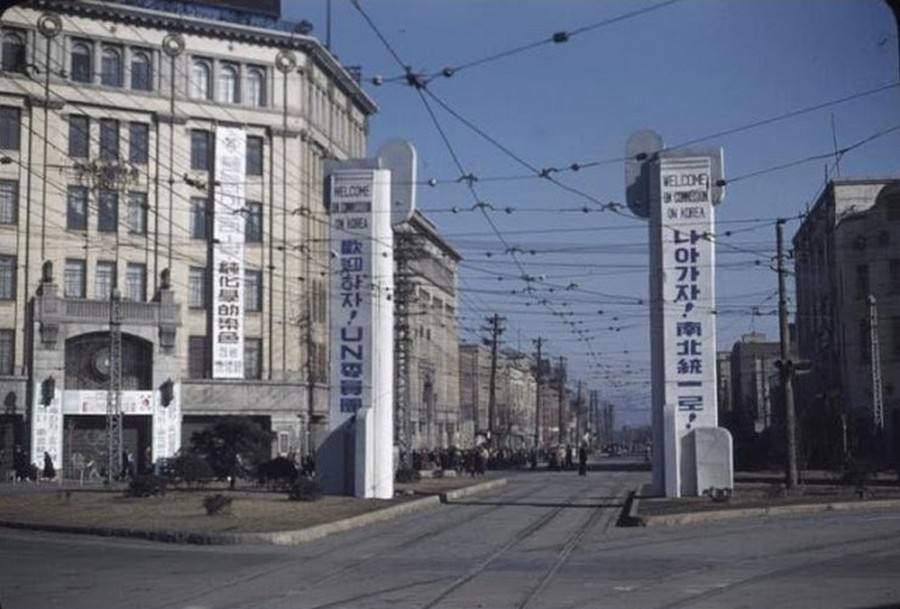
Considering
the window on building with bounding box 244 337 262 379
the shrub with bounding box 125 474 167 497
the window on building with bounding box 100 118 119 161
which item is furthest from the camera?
the window on building with bounding box 244 337 262 379

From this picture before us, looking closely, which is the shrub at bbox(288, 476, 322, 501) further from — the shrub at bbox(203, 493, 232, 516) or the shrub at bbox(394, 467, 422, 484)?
the shrub at bbox(394, 467, 422, 484)

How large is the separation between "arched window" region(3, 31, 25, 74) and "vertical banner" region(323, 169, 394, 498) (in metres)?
24.5

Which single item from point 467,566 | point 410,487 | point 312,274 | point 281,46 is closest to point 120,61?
point 281,46

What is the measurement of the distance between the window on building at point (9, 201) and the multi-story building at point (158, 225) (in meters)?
0.09

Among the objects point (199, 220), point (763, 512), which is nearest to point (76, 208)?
point (199, 220)

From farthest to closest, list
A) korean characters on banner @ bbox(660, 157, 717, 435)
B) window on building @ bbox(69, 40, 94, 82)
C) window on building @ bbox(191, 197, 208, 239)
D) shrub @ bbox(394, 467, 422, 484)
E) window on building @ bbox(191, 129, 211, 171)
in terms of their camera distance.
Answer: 1. window on building @ bbox(191, 129, 211, 171)
2. window on building @ bbox(191, 197, 208, 239)
3. window on building @ bbox(69, 40, 94, 82)
4. shrub @ bbox(394, 467, 422, 484)
5. korean characters on banner @ bbox(660, 157, 717, 435)

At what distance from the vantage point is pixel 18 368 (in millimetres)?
61906

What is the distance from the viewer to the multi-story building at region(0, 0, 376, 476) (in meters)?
62.0

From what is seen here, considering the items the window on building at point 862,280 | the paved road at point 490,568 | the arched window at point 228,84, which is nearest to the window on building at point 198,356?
the arched window at point 228,84

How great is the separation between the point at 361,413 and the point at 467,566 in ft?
59.0

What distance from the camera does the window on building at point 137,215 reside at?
214 ft

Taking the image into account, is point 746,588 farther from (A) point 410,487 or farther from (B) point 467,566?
(A) point 410,487

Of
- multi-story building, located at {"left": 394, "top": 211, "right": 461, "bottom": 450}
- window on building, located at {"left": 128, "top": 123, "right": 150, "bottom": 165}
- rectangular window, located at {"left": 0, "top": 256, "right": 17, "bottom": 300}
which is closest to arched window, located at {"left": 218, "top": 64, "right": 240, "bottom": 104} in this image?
window on building, located at {"left": 128, "top": 123, "right": 150, "bottom": 165}

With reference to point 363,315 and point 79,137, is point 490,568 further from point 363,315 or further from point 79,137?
point 79,137
